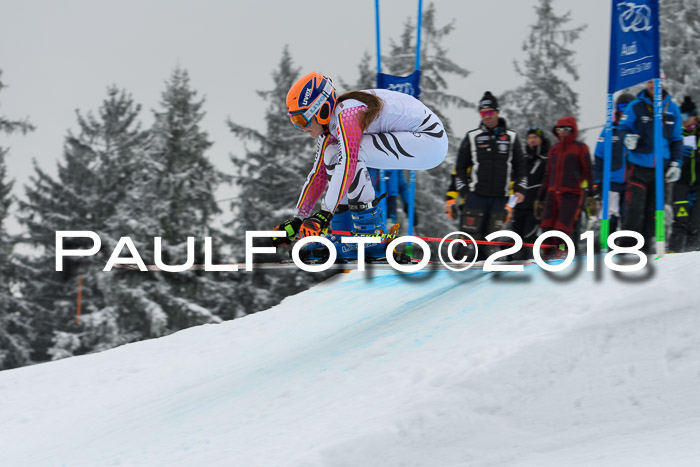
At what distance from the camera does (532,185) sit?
8234 millimetres

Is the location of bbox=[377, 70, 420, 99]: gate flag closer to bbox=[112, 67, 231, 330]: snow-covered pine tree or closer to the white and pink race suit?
the white and pink race suit

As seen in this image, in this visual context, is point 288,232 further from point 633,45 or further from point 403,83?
point 403,83

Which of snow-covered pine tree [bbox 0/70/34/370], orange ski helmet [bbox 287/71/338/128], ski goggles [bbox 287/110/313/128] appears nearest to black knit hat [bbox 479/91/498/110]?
orange ski helmet [bbox 287/71/338/128]

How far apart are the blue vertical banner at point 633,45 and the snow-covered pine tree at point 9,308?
23333mm

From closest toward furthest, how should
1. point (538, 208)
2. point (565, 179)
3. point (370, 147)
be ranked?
1. point (370, 147)
2. point (565, 179)
3. point (538, 208)

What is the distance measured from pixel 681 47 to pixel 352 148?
14.8 meters

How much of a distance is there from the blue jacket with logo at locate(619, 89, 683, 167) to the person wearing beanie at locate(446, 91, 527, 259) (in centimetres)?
114

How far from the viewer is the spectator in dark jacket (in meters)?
8.21

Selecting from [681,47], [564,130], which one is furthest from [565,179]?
[681,47]

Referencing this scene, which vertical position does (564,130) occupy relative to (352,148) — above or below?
above

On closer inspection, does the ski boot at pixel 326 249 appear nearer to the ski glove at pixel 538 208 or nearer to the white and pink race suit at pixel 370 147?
the white and pink race suit at pixel 370 147

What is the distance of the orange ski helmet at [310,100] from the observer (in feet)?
18.6

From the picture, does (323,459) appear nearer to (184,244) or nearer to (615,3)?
(615,3)

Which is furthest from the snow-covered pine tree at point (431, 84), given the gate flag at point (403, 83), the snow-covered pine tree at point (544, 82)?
the gate flag at point (403, 83)
